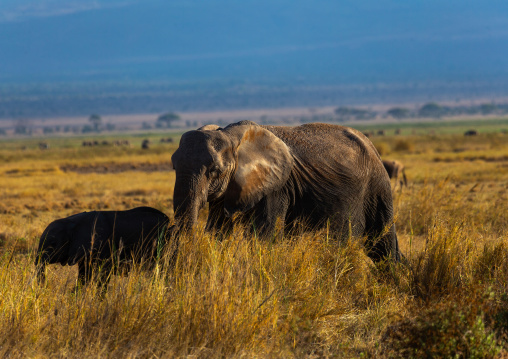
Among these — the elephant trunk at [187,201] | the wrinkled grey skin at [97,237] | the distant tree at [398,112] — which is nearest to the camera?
the elephant trunk at [187,201]

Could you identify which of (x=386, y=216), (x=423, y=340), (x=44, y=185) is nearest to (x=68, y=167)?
(x=44, y=185)

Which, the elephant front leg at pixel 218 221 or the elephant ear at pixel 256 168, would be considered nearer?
the elephant ear at pixel 256 168

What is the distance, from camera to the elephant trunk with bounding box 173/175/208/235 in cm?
617

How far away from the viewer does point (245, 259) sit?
20.0 ft

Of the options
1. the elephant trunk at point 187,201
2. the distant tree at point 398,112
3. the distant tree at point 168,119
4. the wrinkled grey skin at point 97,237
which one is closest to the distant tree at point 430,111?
the distant tree at point 398,112

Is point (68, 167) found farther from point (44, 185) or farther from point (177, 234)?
point (177, 234)

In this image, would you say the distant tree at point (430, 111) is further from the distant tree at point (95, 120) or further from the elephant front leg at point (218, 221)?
the elephant front leg at point (218, 221)

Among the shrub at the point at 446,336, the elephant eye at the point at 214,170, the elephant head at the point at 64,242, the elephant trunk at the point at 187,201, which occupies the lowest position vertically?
the shrub at the point at 446,336

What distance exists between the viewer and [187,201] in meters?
6.19

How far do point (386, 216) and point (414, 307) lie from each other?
77.6 inches

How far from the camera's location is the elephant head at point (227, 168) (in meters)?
6.22

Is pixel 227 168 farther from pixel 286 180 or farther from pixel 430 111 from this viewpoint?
pixel 430 111

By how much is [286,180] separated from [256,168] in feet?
1.26

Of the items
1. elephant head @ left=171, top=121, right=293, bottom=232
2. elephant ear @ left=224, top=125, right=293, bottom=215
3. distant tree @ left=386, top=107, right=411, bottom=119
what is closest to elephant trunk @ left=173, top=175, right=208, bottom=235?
elephant head @ left=171, top=121, right=293, bottom=232
